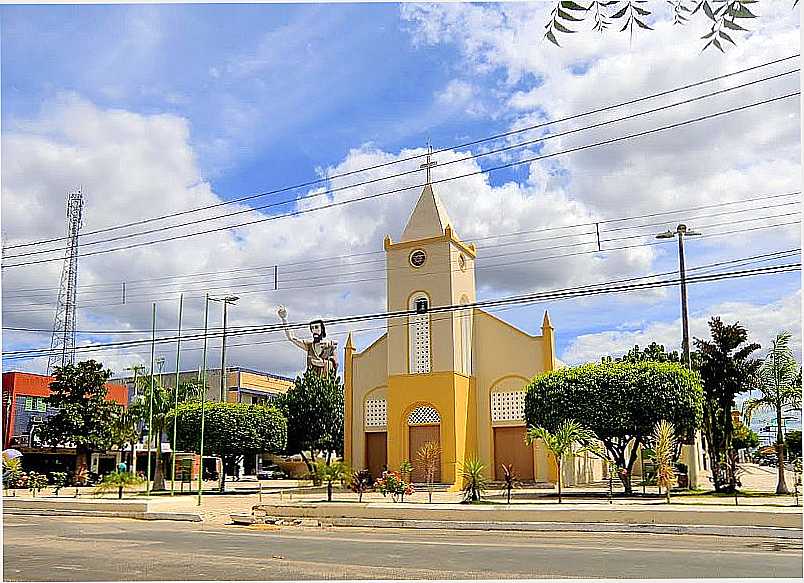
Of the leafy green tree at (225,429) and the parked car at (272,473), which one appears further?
the parked car at (272,473)

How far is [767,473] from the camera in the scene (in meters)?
33.5

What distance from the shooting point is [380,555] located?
12000 millimetres

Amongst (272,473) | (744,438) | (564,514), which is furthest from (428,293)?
(272,473)

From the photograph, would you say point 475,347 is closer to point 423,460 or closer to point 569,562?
point 423,460

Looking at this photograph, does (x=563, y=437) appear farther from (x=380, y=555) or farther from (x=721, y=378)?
(x=380, y=555)

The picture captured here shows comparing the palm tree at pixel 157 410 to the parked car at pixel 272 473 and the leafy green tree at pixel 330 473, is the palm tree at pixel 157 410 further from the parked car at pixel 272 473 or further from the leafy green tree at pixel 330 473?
the parked car at pixel 272 473

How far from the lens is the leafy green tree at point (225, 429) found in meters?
29.6

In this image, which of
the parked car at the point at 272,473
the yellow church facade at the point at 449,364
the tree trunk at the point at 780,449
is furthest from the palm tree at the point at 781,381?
the parked car at the point at 272,473

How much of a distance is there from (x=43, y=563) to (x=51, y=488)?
23.1 metres

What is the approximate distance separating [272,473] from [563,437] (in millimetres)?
33694

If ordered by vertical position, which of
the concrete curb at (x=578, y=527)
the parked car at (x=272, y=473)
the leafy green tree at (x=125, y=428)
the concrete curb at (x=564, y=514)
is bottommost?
the parked car at (x=272, y=473)

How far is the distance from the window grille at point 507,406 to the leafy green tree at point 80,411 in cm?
1733

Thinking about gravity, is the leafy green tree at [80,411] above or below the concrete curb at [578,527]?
above

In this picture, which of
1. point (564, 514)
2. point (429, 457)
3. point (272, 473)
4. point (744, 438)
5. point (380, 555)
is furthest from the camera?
point (272, 473)
